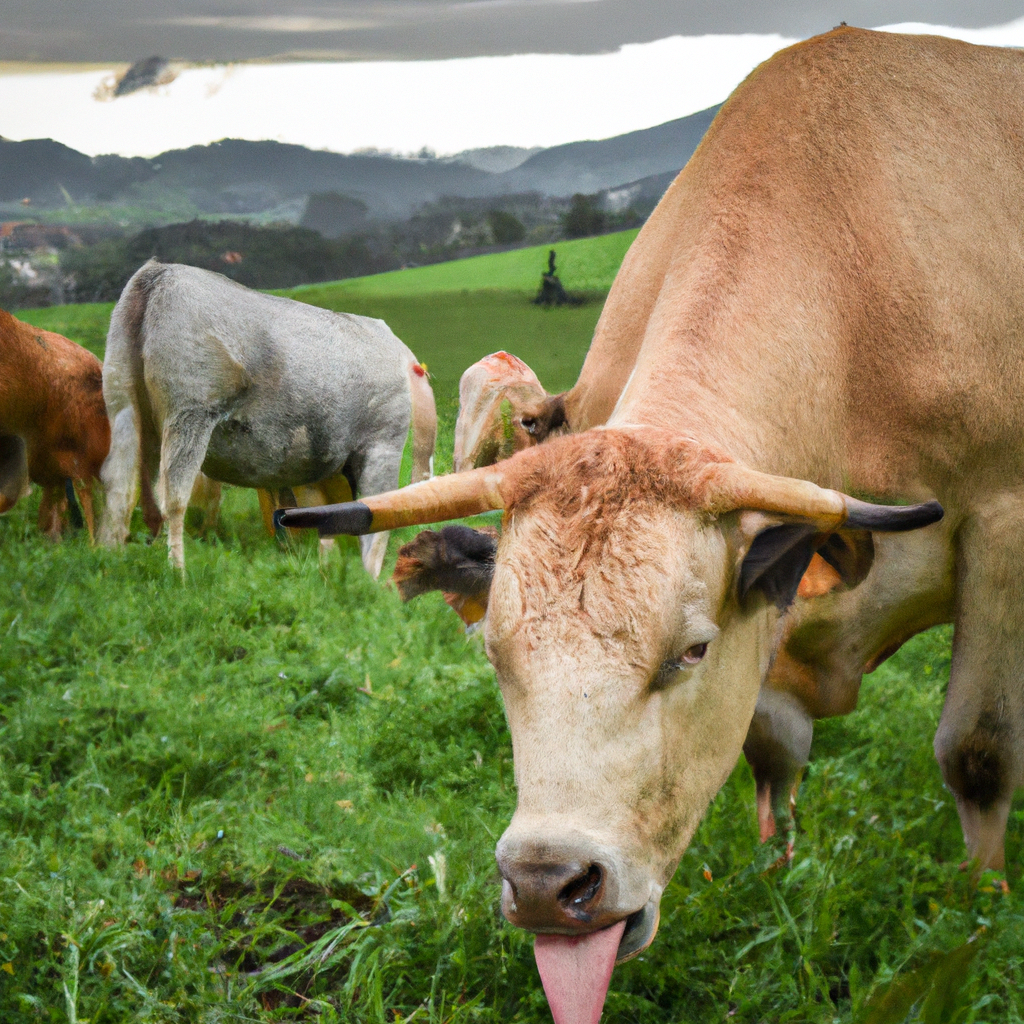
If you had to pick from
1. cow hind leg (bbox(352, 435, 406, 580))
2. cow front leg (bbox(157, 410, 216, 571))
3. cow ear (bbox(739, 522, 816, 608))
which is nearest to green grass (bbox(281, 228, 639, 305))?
cow hind leg (bbox(352, 435, 406, 580))

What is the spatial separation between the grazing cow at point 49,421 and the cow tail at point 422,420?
7.60 ft

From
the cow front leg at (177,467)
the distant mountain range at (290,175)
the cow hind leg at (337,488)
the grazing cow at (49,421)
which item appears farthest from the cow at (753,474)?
the grazing cow at (49,421)

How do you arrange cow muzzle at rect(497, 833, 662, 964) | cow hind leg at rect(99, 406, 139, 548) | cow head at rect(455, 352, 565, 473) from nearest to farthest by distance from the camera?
cow muzzle at rect(497, 833, 662, 964) < cow head at rect(455, 352, 565, 473) < cow hind leg at rect(99, 406, 139, 548)

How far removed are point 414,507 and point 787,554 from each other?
809 millimetres

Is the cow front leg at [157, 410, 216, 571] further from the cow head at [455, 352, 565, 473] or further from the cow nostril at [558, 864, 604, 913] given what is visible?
the cow nostril at [558, 864, 604, 913]

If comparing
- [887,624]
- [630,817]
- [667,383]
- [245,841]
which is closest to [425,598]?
[245,841]

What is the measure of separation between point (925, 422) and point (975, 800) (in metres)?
1.33

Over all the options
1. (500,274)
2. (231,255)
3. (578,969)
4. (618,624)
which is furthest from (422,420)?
(578,969)

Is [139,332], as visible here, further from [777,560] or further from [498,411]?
[777,560]

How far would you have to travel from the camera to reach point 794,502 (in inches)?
78.7

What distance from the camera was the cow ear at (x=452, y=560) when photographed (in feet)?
7.86

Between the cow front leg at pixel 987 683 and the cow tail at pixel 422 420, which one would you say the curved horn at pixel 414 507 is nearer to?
the cow front leg at pixel 987 683

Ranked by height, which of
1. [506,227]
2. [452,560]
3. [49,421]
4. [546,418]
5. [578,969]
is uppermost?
[506,227]

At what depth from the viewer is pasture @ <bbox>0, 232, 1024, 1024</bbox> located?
2490 millimetres
